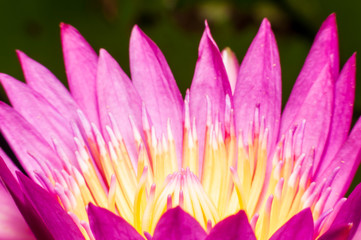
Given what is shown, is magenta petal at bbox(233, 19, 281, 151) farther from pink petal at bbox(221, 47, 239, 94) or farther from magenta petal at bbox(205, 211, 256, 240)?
magenta petal at bbox(205, 211, 256, 240)

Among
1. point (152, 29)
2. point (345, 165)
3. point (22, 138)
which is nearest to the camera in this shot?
point (345, 165)

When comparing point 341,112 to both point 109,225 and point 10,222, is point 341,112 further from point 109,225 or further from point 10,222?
point 10,222

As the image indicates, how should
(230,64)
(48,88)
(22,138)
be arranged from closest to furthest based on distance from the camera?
(22,138)
(48,88)
(230,64)

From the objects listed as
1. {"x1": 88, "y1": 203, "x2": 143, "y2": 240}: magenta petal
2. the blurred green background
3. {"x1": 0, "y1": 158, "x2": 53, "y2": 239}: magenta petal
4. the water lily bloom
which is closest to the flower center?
the water lily bloom

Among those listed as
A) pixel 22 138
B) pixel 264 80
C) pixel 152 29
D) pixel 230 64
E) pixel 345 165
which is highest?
pixel 152 29

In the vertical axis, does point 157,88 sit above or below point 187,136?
above

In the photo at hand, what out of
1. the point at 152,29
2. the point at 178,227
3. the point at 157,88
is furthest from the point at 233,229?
the point at 152,29

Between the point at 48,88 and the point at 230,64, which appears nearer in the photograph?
the point at 48,88
